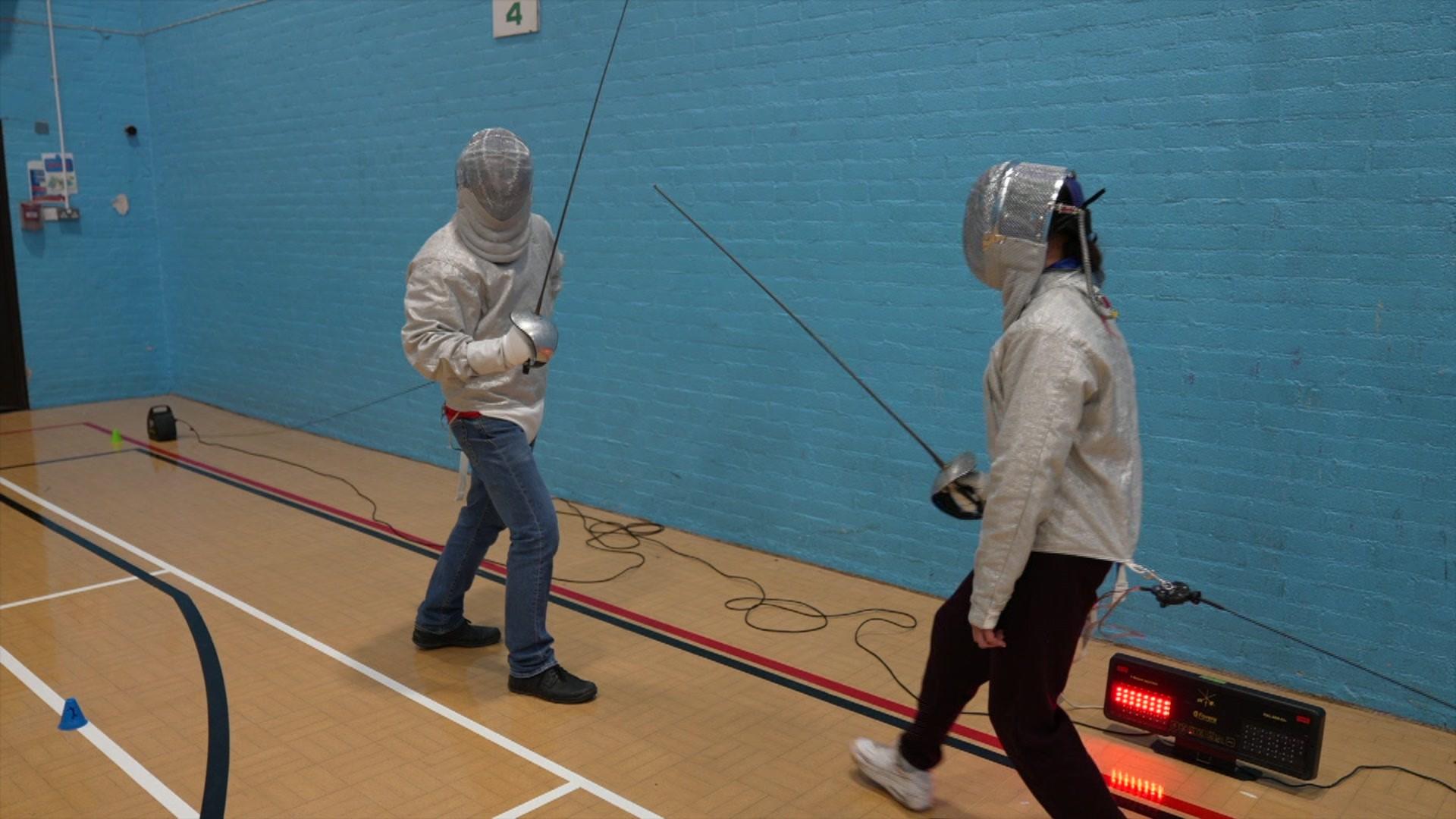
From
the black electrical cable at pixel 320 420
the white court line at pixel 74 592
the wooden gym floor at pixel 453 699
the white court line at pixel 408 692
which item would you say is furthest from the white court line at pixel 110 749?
the black electrical cable at pixel 320 420

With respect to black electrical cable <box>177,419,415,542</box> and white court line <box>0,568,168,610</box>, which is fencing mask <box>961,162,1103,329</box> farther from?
white court line <box>0,568,168,610</box>

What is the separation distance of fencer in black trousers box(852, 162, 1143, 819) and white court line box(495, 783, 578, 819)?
953mm

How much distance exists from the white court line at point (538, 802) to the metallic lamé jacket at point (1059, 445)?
3.32ft

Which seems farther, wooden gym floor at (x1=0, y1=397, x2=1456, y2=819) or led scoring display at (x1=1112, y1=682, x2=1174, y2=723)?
led scoring display at (x1=1112, y1=682, x2=1174, y2=723)

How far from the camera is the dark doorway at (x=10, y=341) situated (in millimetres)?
6734

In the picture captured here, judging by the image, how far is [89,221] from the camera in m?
7.06

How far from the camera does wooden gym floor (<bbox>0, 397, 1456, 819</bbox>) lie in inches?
92.5

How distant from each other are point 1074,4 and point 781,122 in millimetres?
1102

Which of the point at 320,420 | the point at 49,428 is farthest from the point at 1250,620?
the point at 49,428

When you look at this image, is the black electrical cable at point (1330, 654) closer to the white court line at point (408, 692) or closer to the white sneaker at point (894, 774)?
the white sneaker at point (894, 774)

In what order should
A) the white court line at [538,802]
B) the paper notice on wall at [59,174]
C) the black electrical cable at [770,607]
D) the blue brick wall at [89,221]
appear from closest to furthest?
the white court line at [538,802] < the black electrical cable at [770,607] < the blue brick wall at [89,221] < the paper notice on wall at [59,174]

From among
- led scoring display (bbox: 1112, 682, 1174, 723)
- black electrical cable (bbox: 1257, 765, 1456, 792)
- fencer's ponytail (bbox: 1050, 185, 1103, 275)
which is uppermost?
fencer's ponytail (bbox: 1050, 185, 1103, 275)

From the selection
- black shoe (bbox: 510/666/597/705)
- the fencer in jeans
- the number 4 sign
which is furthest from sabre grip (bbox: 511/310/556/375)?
the number 4 sign

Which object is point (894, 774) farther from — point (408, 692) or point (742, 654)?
point (408, 692)
